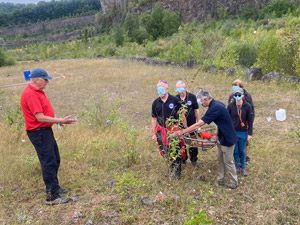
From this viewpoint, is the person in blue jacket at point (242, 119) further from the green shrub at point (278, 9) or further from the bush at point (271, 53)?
the green shrub at point (278, 9)

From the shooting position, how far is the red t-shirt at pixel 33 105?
3248 mm

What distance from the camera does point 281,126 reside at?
20.8ft

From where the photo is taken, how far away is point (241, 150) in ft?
13.3

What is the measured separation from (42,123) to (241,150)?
3043mm

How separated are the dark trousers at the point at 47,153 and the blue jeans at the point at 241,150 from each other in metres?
2.80

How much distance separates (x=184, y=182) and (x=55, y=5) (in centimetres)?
16160

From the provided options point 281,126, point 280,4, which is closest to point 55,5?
point 280,4

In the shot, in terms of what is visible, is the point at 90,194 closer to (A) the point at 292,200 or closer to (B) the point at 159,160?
(B) the point at 159,160

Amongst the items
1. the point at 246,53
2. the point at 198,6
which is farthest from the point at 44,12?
the point at 246,53

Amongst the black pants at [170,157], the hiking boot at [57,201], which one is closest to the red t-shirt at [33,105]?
the hiking boot at [57,201]

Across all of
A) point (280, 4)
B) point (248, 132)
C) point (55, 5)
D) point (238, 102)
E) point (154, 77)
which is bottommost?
point (154, 77)

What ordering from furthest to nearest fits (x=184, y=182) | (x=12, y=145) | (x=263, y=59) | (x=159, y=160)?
(x=263, y=59), (x=12, y=145), (x=159, y=160), (x=184, y=182)

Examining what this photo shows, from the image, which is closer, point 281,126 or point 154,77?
point 281,126

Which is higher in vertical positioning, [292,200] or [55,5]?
[55,5]
